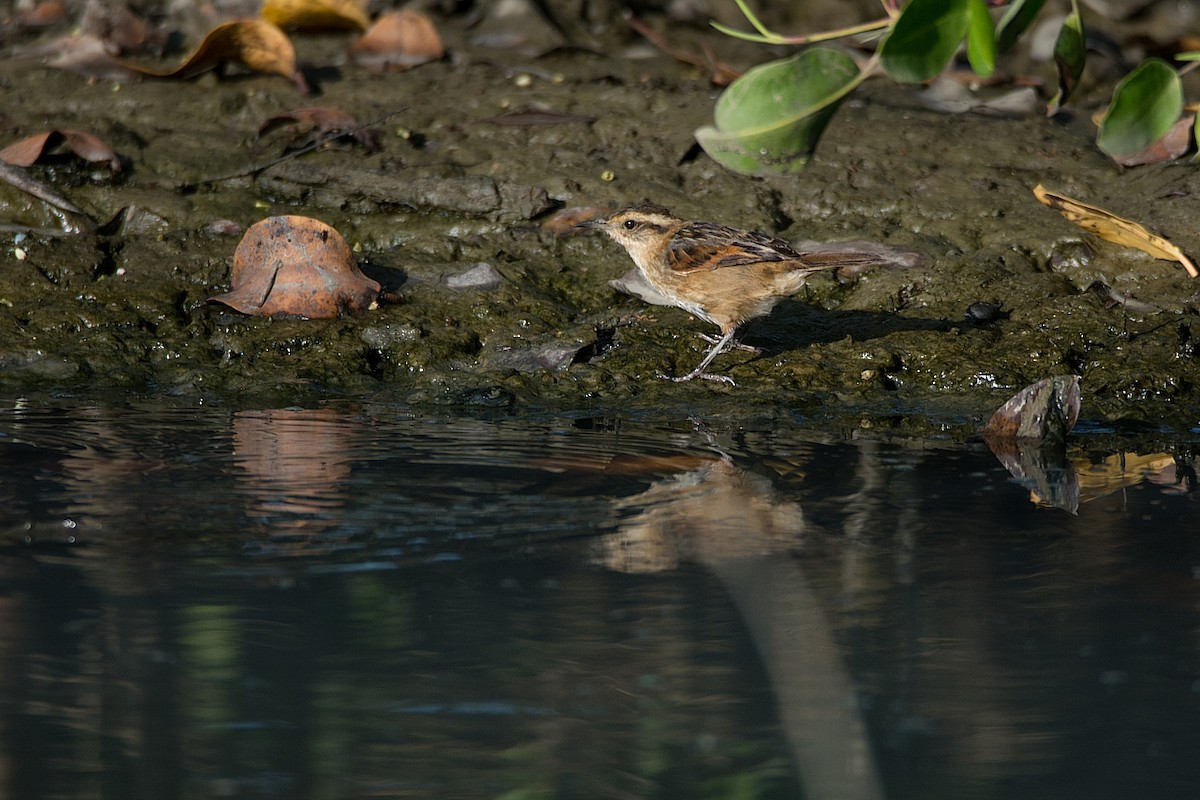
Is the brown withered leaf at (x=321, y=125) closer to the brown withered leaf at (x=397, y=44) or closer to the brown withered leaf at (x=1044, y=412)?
the brown withered leaf at (x=397, y=44)

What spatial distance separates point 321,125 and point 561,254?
5.32ft

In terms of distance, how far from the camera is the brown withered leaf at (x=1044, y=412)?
4520 mm

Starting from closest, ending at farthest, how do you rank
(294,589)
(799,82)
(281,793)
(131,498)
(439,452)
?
(799,82) < (281,793) < (294,589) < (131,498) < (439,452)

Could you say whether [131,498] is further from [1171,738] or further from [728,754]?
[1171,738]

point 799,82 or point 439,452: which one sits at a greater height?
point 799,82

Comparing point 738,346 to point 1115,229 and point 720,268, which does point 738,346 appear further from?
point 1115,229

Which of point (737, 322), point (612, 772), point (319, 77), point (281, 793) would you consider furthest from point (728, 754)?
point (319, 77)

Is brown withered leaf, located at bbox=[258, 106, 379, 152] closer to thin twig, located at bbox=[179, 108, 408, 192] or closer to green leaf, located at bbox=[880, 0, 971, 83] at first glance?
thin twig, located at bbox=[179, 108, 408, 192]

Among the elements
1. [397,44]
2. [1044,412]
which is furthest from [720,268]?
[397,44]

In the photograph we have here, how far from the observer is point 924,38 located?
1477 mm

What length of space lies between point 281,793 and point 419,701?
381mm

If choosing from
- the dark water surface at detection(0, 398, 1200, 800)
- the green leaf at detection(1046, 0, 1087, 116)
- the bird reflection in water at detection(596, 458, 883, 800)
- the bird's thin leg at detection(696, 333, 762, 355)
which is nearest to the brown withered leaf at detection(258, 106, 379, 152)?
the bird's thin leg at detection(696, 333, 762, 355)

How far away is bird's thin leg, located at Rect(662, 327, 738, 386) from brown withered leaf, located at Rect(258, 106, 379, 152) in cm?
246

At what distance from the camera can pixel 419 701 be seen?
93.2 inches
